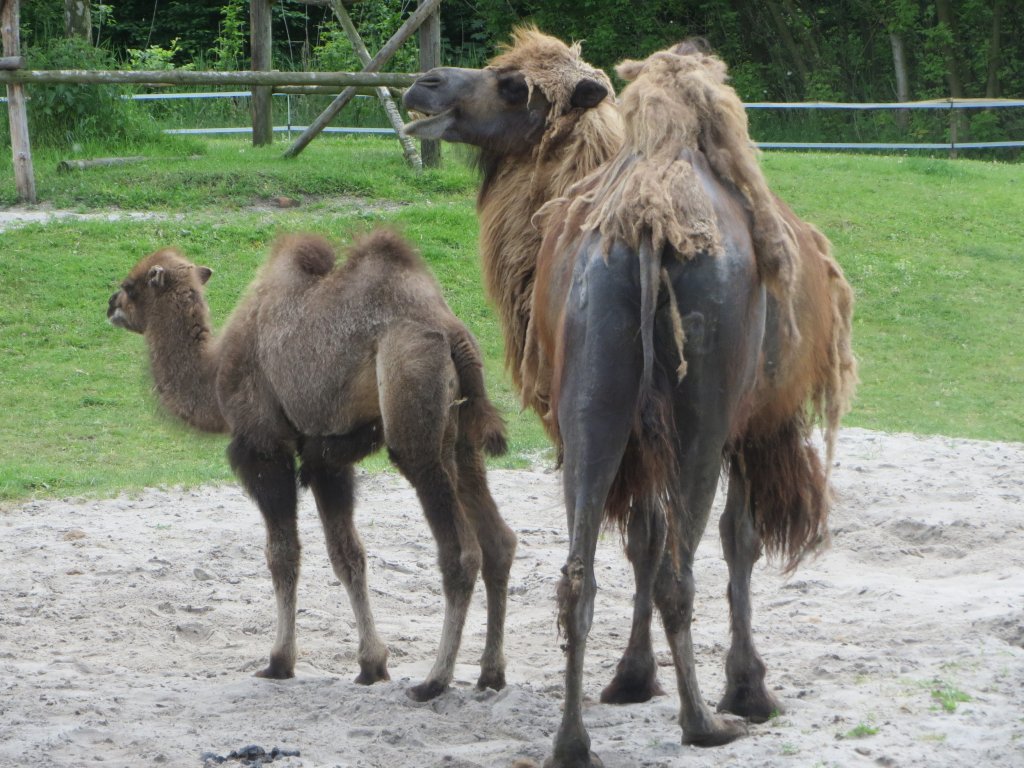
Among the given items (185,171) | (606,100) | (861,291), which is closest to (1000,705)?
(606,100)

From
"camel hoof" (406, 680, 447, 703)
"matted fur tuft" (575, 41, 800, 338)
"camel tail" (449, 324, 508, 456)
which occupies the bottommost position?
"camel hoof" (406, 680, 447, 703)

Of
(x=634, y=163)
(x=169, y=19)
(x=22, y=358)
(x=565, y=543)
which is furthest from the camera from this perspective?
(x=169, y=19)

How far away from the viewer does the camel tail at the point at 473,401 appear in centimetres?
540

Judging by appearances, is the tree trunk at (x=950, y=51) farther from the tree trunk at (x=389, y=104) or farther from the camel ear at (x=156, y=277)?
the camel ear at (x=156, y=277)

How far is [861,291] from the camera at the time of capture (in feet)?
47.4

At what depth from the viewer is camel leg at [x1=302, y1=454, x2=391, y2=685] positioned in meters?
5.53

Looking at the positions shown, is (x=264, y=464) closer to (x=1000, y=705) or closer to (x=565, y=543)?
(x=565, y=543)

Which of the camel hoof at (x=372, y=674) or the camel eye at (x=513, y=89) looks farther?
the camel eye at (x=513, y=89)

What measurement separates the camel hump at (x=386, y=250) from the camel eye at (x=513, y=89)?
0.76 meters

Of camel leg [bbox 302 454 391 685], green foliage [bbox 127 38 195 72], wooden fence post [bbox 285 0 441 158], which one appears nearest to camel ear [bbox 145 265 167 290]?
camel leg [bbox 302 454 391 685]

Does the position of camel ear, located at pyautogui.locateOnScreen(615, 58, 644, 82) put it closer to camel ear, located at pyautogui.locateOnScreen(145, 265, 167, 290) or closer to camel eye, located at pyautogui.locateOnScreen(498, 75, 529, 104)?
camel eye, located at pyautogui.locateOnScreen(498, 75, 529, 104)

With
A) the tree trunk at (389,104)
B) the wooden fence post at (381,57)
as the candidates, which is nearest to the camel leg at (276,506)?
the tree trunk at (389,104)

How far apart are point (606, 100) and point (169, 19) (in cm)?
2789

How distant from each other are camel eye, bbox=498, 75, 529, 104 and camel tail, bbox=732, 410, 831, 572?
6.00 ft
